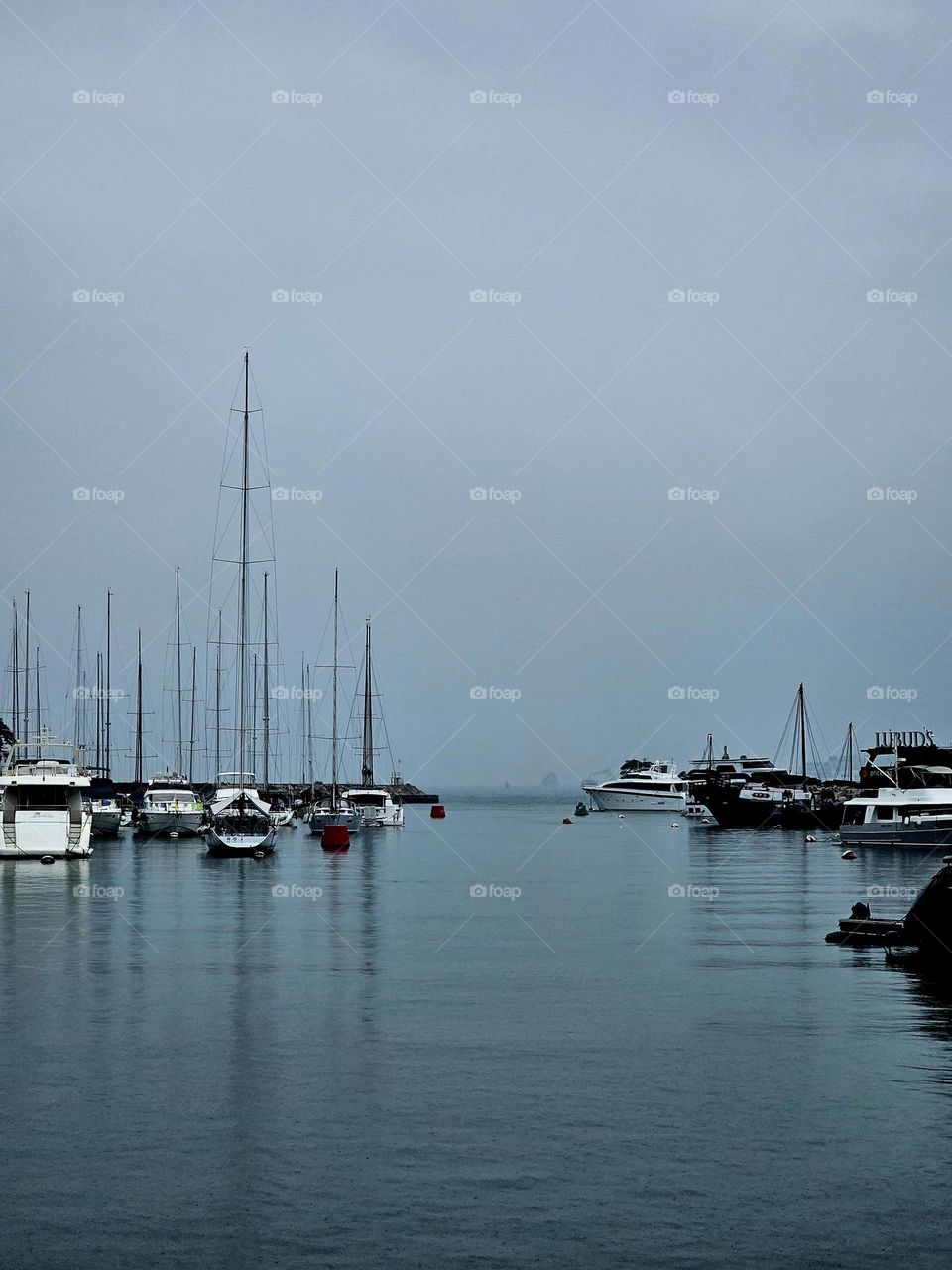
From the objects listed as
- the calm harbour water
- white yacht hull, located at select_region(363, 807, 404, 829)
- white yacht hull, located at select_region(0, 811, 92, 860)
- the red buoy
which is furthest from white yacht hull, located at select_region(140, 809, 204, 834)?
Answer: the calm harbour water

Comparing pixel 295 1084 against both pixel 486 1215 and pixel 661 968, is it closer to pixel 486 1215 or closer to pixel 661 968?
pixel 486 1215

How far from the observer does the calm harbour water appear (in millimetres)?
15500

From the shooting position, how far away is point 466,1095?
2203 cm

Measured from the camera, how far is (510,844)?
11512cm

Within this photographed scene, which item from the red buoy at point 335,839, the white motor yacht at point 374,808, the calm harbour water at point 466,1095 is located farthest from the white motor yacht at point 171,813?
the calm harbour water at point 466,1095

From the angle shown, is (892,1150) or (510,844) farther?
(510,844)

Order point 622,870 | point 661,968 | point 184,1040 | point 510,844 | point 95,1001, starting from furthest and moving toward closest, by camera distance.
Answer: point 510,844, point 622,870, point 661,968, point 95,1001, point 184,1040

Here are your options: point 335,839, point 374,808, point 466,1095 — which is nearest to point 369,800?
point 374,808

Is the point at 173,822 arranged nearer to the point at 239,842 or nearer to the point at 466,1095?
the point at 239,842

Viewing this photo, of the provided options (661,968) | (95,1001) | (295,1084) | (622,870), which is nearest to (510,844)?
(622,870)

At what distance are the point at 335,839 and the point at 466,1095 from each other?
7682cm

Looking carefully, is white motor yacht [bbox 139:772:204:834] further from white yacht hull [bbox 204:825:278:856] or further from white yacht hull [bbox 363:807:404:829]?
white yacht hull [bbox 204:825:278:856]

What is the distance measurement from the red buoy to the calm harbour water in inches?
1913

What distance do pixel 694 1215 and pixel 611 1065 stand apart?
838 centimetres
